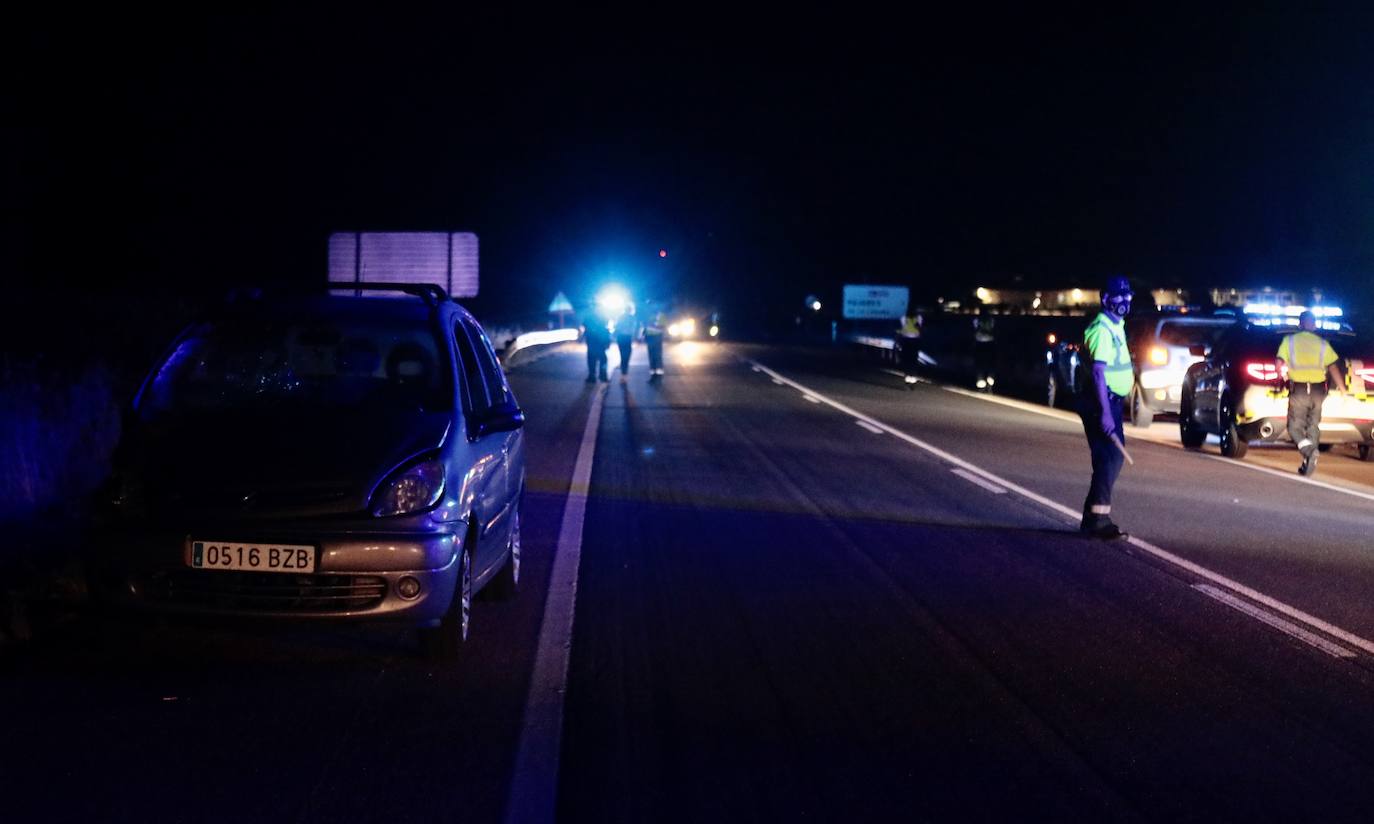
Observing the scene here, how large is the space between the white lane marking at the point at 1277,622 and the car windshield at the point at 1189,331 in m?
14.1

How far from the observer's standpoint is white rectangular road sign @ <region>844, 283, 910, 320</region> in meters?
78.5

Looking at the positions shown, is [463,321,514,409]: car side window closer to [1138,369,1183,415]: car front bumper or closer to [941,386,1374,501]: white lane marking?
[941,386,1374,501]: white lane marking

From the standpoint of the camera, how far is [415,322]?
8211 millimetres

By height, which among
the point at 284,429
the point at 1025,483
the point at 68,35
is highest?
the point at 68,35

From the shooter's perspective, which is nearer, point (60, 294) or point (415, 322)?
point (415, 322)

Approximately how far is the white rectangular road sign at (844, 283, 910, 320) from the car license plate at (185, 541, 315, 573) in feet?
238

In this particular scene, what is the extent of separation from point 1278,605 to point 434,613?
4.92m

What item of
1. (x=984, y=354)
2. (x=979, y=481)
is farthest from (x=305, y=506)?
(x=984, y=354)

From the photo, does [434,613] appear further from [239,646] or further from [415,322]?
[415,322]

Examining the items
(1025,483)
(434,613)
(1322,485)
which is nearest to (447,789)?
(434,613)

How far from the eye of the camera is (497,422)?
7906 mm

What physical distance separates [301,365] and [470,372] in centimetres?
89

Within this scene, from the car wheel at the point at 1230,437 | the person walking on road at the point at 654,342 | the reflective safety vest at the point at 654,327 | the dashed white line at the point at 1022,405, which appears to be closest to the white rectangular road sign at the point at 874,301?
the reflective safety vest at the point at 654,327

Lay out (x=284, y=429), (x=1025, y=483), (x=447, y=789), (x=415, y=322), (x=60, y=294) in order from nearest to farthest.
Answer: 1. (x=447, y=789)
2. (x=284, y=429)
3. (x=415, y=322)
4. (x=1025, y=483)
5. (x=60, y=294)
